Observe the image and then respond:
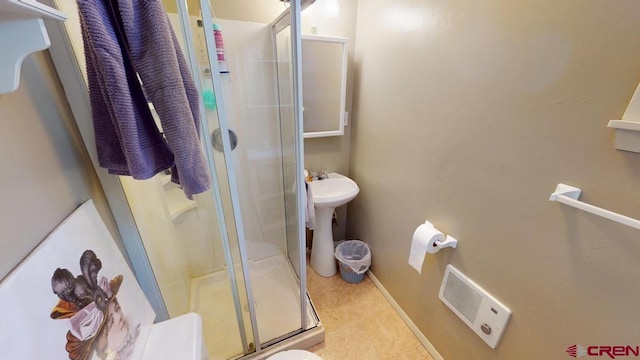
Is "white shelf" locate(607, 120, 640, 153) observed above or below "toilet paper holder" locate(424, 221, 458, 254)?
above

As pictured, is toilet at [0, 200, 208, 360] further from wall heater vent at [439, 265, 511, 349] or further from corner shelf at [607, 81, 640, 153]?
corner shelf at [607, 81, 640, 153]

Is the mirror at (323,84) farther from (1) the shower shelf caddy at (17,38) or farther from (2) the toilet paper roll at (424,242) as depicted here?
(1) the shower shelf caddy at (17,38)

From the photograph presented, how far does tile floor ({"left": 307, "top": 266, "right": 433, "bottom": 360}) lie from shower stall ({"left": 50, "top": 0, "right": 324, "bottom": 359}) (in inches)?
4.7

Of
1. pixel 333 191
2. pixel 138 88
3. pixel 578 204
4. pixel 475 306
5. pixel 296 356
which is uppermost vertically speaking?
pixel 138 88

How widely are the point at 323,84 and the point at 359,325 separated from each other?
1656 millimetres

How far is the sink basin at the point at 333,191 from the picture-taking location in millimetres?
1531

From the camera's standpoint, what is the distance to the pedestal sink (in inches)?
62.9

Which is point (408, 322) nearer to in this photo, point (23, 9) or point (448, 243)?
point (448, 243)

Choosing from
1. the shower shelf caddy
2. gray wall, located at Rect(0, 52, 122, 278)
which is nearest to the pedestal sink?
gray wall, located at Rect(0, 52, 122, 278)

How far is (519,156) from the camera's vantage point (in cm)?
79

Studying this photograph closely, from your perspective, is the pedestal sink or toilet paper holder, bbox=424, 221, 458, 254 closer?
toilet paper holder, bbox=424, 221, 458, 254

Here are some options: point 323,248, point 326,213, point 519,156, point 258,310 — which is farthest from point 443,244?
point 258,310

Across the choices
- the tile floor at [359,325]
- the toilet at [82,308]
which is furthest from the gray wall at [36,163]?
the tile floor at [359,325]

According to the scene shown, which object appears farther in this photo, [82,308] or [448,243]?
[448,243]
